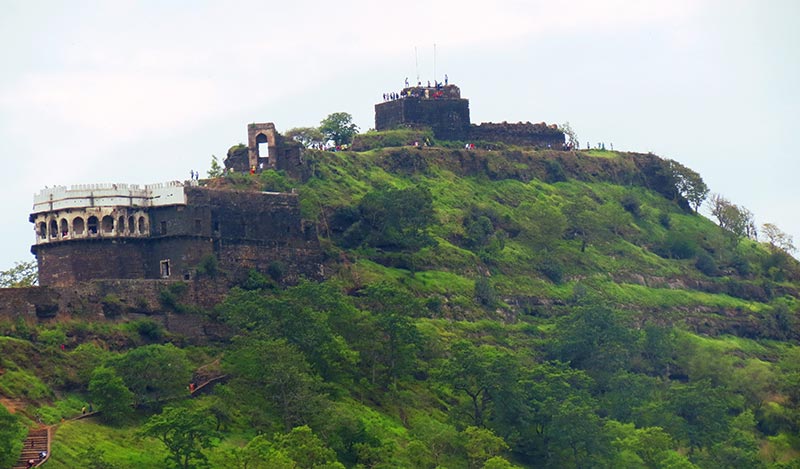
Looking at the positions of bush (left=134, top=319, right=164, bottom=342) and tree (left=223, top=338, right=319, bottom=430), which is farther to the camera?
bush (left=134, top=319, right=164, bottom=342)

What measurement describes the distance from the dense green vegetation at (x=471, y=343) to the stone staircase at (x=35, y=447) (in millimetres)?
831

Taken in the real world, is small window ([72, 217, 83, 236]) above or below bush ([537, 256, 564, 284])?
above

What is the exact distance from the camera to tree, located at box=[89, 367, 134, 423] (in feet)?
312

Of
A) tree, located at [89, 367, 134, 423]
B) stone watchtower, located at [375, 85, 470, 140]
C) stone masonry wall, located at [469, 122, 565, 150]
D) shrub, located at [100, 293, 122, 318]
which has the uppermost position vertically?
stone watchtower, located at [375, 85, 470, 140]

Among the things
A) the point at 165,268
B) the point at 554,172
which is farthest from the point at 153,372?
the point at 554,172

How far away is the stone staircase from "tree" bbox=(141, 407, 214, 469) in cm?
474

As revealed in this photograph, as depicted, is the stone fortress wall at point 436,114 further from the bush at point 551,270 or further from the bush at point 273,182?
the bush at point 273,182

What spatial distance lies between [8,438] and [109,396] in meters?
9.33

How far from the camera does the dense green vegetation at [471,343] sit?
97375 mm

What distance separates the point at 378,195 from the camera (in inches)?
4963

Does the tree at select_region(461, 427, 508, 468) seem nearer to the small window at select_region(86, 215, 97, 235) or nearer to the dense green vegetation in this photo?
the dense green vegetation

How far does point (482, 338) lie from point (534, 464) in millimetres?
12929

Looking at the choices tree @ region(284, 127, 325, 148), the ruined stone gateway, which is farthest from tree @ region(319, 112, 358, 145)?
the ruined stone gateway

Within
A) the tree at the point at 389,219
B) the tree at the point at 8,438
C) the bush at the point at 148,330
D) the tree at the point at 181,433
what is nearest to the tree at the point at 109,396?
the tree at the point at 181,433
